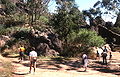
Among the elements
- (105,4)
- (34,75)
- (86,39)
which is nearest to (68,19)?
(86,39)

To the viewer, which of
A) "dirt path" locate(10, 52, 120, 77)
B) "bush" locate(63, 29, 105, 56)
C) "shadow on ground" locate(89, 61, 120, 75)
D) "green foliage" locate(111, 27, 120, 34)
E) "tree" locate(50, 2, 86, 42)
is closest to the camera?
"dirt path" locate(10, 52, 120, 77)

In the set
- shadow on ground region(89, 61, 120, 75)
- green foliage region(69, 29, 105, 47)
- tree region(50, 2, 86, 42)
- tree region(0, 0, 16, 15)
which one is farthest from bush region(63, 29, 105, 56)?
tree region(0, 0, 16, 15)

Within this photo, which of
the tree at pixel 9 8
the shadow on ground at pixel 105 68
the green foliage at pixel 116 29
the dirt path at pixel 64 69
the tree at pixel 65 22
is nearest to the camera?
the dirt path at pixel 64 69

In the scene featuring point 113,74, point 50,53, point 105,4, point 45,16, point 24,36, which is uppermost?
point 105,4

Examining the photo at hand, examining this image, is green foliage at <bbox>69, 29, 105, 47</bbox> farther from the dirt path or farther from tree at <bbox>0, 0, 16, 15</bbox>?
tree at <bbox>0, 0, 16, 15</bbox>

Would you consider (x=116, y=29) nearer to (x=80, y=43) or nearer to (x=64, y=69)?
(x=80, y=43)

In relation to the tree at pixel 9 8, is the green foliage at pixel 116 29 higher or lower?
lower

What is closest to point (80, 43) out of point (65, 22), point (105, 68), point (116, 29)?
point (65, 22)

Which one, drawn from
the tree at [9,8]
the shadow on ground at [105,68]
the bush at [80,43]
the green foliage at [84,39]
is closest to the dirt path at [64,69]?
the shadow on ground at [105,68]

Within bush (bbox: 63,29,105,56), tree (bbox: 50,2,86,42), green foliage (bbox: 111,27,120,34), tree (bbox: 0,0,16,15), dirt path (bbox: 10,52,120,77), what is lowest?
dirt path (bbox: 10,52,120,77)

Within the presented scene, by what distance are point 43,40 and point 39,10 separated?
12.9 meters

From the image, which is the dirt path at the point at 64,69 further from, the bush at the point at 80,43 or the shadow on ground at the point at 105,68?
the bush at the point at 80,43

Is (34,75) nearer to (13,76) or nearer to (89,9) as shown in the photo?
(13,76)

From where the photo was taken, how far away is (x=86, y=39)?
29.4 m
